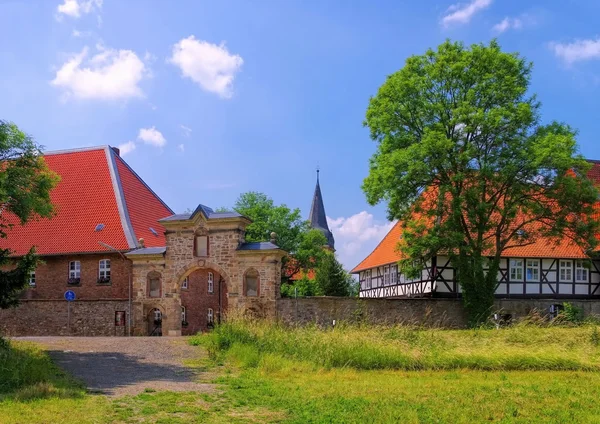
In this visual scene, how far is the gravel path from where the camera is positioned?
1404 cm

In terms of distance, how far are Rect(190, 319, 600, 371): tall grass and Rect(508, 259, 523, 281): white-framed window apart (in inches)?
682

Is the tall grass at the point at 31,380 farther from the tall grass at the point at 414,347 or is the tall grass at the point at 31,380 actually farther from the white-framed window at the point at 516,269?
the white-framed window at the point at 516,269

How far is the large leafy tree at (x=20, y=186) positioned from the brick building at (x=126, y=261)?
4.11m

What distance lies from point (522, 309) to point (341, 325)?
17942 mm

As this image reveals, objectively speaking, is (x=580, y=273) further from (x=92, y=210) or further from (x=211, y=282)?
(x=92, y=210)

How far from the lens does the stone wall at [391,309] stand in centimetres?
2877

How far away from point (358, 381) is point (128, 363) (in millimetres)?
6490

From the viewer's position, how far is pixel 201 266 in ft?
96.1

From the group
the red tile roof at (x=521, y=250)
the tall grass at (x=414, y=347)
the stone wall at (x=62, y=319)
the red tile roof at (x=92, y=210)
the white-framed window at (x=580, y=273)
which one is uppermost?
the red tile roof at (x=92, y=210)

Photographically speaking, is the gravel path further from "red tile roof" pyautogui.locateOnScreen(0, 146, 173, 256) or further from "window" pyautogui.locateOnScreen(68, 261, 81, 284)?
"red tile roof" pyautogui.locateOnScreen(0, 146, 173, 256)

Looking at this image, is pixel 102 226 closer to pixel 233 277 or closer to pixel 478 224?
pixel 233 277

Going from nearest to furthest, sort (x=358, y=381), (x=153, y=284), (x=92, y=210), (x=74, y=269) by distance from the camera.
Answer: (x=358, y=381), (x=153, y=284), (x=74, y=269), (x=92, y=210)

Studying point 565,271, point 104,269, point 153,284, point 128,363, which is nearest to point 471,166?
point 565,271

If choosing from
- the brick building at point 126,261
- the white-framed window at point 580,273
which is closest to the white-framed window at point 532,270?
the white-framed window at point 580,273
